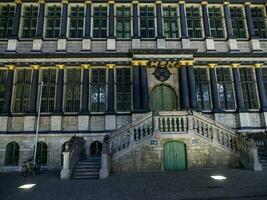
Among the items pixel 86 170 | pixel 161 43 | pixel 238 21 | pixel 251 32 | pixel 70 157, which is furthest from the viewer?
pixel 238 21

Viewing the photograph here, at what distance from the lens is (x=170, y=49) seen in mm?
16422

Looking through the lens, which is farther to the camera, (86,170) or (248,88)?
(248,88)

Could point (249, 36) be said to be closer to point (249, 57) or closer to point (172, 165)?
point (249, 57)

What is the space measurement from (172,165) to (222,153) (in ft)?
9.20

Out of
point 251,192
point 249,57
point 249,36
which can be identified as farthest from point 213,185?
point 249,36

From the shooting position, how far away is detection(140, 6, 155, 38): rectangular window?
17750mm

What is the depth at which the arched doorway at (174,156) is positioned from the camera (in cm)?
1237

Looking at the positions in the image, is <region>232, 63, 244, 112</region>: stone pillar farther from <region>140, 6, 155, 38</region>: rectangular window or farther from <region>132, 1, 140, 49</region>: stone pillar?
<region>132, 1, 140, 49</region>: stone pillar

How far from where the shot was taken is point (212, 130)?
12656 mm

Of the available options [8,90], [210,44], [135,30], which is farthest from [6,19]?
[210,44]

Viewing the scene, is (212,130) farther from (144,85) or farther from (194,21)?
(194,21)

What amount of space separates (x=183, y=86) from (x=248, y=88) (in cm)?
516

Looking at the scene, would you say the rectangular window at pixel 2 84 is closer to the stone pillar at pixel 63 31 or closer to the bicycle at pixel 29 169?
the stone pillar at pixel 63 31

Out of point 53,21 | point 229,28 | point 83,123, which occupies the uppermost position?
point 53,21
